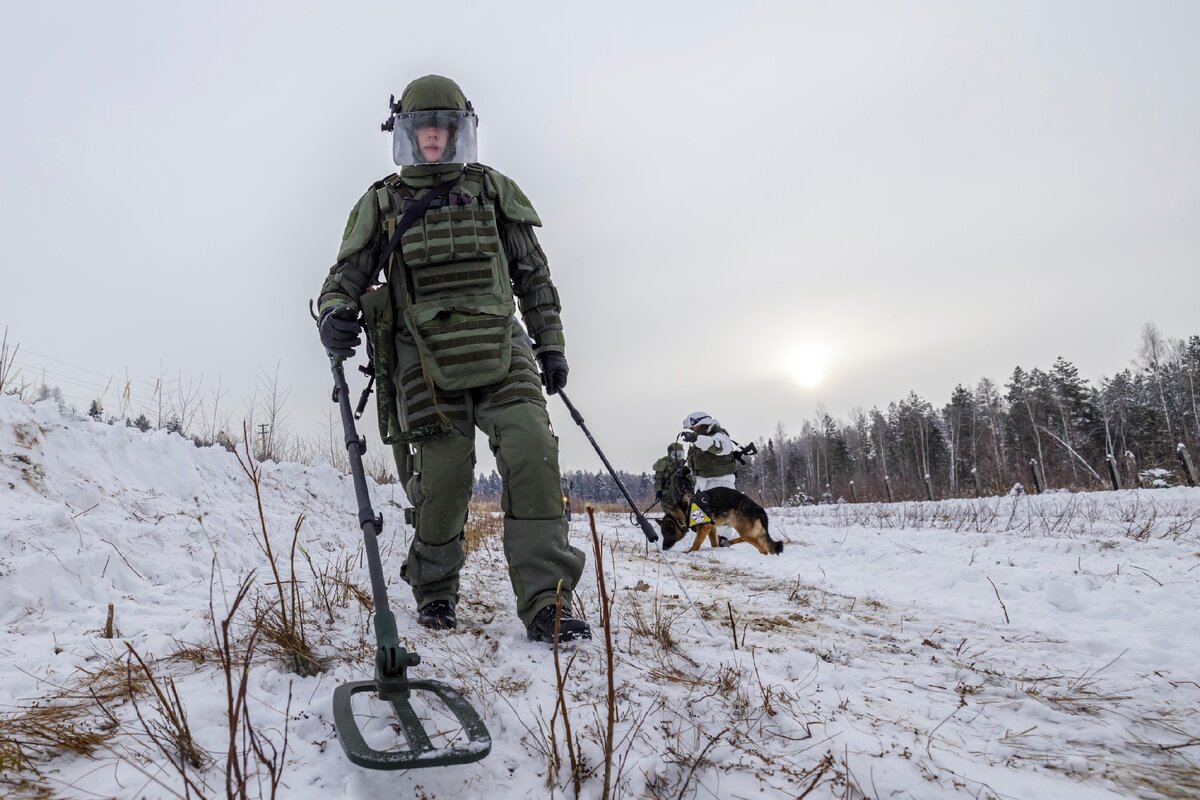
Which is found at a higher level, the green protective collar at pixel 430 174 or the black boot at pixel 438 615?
the green protective collar at pixel 430 174

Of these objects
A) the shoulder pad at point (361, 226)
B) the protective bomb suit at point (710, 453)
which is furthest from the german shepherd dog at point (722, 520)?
the shoulder pad at point (361, 226)

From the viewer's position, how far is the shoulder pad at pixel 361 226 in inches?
107

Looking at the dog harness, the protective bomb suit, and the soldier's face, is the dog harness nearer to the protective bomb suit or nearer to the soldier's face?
the protective bomb suit

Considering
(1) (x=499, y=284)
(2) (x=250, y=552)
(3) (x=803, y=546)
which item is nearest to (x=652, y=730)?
(1) (x=499, y=284)

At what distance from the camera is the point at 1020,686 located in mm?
1847

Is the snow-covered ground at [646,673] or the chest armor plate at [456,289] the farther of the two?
the chest armor plate at [456,289]

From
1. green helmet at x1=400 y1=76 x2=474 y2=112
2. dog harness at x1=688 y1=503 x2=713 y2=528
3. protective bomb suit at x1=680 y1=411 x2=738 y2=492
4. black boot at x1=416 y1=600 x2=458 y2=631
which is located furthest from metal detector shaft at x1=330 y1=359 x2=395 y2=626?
protective bomb suit at x1=680 y1=411 x2=738 y2=492

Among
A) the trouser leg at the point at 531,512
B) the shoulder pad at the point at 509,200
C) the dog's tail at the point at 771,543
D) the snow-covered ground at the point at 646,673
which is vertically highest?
the shoulder pad at the point at 509,200

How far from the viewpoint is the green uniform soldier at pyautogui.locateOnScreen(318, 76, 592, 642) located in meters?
2.41

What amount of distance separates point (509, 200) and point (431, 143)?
1.46ft

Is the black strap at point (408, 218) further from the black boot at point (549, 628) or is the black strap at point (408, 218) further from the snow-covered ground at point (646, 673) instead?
the black boot at point (549, 628)

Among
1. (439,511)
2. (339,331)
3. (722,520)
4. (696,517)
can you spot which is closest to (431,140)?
(339,331)

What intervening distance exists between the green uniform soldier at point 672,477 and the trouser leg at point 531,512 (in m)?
6.58

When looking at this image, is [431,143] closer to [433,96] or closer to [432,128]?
[432,128]
